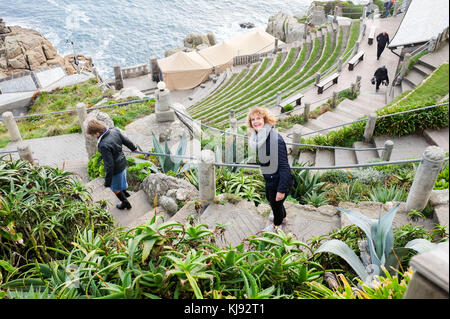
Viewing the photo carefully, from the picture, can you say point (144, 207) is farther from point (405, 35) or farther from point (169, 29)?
point (169, 29)

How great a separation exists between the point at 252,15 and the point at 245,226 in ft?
204

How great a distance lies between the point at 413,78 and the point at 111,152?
10440 mm

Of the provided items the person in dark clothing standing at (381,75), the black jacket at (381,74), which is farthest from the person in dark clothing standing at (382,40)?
the black jacket at (381,74)

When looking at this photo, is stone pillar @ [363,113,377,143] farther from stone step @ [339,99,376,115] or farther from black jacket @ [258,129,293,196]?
black jacket @ [258,129,293,196]

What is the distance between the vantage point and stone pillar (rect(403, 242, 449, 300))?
57.1 inches

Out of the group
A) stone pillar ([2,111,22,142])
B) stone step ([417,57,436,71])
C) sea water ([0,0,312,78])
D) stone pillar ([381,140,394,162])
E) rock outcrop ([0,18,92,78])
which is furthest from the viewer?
sea water ([0,0,312,78])

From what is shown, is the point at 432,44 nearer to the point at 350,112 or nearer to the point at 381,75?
the point at 381,75

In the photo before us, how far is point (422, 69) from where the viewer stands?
11.0m

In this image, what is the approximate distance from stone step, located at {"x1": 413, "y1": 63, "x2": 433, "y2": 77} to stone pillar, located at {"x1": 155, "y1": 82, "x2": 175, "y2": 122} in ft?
26.9

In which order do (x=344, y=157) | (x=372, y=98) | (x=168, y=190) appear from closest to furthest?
(x=168, y=190)
(x=344, y=157)
(x=372, y=98)

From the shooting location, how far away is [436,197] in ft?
14.0

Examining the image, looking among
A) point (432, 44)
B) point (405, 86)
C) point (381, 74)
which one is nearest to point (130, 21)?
point (381, 74)

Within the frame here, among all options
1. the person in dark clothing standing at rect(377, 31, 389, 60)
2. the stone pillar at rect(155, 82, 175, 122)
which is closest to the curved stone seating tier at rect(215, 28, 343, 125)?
the person in dark clothing standing at rect(377, 31, 389, 60)

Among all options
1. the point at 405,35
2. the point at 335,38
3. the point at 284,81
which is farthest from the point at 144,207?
the point at 335,38
